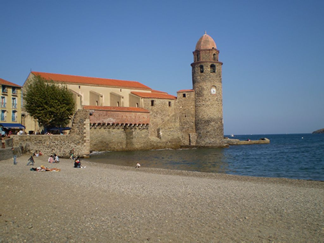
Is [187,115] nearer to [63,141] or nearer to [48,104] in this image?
[48,104]

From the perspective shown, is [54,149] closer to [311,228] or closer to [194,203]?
[194,203]

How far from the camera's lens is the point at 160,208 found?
26.2ft

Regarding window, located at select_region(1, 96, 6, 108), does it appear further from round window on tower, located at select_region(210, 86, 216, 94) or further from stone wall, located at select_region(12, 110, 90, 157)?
round window on tower, located at select_region(210, 86, 216, 94)

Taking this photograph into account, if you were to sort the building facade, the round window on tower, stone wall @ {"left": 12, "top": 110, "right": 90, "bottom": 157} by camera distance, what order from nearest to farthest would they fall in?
stone wall @ {"left": 12, "top": 110, "right": 90, "bottom": 157} < the building facade < the round window on tower

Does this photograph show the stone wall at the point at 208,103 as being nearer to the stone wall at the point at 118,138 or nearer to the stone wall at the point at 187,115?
the stone wall at the point at 187,115

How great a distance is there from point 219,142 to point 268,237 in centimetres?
3268

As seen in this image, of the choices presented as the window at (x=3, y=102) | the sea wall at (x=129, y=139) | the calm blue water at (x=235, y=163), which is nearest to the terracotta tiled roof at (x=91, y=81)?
the window at (x=3, y=102)

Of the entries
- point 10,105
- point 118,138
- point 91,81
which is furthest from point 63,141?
point 91,81

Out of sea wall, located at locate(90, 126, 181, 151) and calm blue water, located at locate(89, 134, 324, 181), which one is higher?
sea wall, located at locate(90, 126, 181, 151)

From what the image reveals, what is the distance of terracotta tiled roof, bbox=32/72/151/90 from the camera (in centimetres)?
3278

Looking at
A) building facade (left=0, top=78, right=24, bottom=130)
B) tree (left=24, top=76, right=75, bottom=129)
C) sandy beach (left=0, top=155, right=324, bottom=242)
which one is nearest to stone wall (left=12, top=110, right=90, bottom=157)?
tree (left=24, top=76, right=75, bottom=129)

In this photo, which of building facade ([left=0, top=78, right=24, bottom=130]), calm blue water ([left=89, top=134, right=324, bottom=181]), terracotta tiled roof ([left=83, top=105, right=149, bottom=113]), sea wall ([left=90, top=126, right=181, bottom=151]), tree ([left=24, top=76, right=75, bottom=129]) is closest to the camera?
calm blue water ([left=89, top=134, right=324, bottom=181])

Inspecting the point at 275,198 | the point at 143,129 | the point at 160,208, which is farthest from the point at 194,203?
the point at 143,129

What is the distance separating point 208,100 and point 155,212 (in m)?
31.5
